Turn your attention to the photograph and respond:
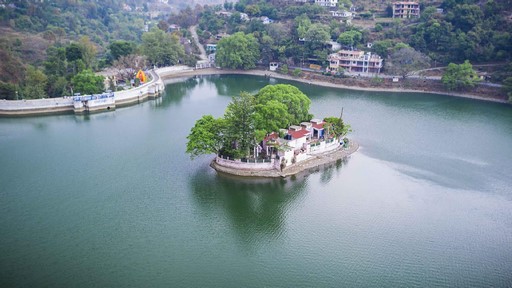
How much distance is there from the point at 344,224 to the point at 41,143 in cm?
2944

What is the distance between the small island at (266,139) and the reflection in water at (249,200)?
111cm

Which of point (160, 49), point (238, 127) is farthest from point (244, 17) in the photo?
point (238, 127)

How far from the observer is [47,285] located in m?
21.1

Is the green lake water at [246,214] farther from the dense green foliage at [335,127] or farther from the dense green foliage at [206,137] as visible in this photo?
the dense green foliage at [335,127]

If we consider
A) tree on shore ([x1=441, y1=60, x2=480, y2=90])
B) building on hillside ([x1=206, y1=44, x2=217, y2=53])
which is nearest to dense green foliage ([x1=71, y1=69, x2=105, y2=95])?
building on hillside ([x1=206, y1=44, x2=217, y2=53])

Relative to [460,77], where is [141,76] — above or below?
above

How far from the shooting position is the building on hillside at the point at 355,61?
2643 inches

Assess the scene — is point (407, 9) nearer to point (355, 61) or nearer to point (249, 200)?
point (355, 61)

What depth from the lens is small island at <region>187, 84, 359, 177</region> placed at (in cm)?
3303

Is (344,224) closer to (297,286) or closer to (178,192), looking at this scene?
(297,286)

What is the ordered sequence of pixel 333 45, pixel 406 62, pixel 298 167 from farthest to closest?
pixel 333 45, pixel 406 62, pixel 298 167

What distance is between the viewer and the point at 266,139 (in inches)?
1383

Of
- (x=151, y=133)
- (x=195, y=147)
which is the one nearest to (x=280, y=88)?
(x=195, y=147)

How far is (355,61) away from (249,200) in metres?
45.4
